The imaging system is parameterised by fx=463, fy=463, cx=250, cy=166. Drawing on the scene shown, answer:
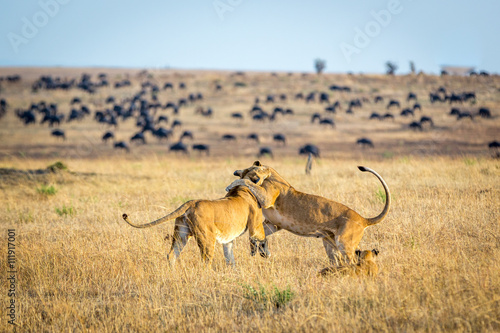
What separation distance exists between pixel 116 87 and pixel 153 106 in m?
16.2

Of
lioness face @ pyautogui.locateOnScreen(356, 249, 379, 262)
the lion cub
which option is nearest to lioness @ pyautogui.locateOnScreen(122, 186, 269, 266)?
the lion cub

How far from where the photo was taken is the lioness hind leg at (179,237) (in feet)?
19.4

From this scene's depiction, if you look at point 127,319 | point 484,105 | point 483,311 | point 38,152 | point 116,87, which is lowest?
point 127,319

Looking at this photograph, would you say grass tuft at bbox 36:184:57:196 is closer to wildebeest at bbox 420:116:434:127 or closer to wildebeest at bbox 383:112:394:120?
wildebeest at bbox 420:116:434:127

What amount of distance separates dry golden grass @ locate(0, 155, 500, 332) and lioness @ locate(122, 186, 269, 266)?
28 centimetres

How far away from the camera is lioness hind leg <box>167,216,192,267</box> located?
590cm

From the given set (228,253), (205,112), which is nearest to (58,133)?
(205,112)

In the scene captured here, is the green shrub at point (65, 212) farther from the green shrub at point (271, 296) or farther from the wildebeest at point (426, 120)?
the wildebeest at point (426, 120)

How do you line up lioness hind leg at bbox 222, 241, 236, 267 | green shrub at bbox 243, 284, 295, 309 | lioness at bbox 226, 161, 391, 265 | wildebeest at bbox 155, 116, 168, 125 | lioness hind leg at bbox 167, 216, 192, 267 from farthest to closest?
wildebeest at bbox 155, 116, 168, 125
lioness hind leg at bbox 222, 241, 236, 267
lioness at bbox 226, 161, 391, 265
lioness hind leg at bbox 167, 216, 192, 267
green shrub at bbox 243, 284, 295, 309

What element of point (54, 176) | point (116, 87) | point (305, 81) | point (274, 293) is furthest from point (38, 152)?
point (305, 81)

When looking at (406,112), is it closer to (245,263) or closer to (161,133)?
(161,133)

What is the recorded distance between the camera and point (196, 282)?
5.66m

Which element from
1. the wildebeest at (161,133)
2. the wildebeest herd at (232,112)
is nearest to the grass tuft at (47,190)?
the wildebeest herd at (232,112)

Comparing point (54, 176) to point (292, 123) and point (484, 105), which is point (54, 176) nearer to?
point (292, 123)
